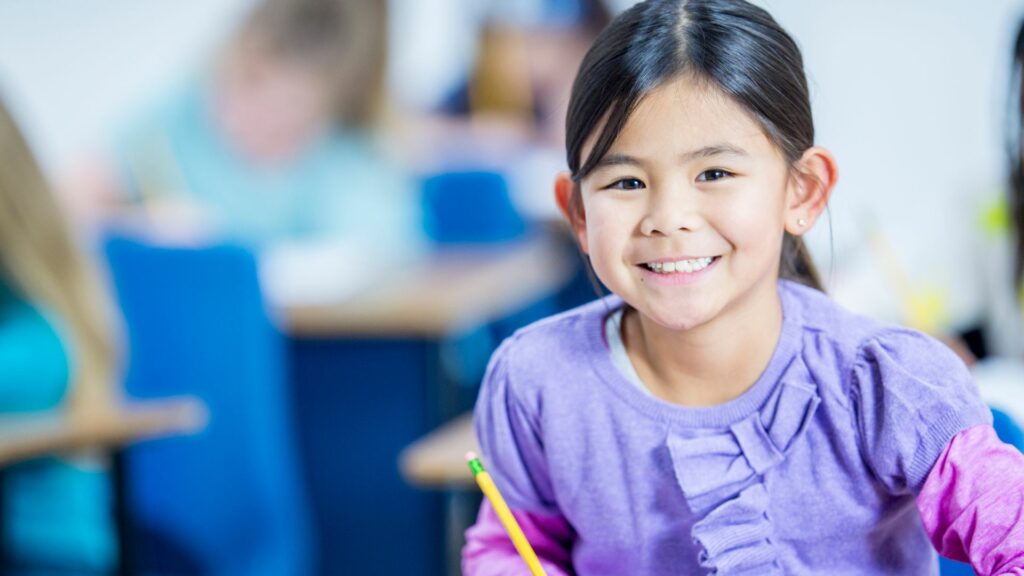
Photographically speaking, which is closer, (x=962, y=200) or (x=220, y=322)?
(x=220, y=322)

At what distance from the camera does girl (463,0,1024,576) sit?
79 cm

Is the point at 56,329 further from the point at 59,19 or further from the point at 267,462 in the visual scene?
the point at 59,19

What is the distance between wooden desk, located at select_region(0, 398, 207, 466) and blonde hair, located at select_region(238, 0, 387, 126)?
169 cm

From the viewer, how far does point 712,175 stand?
802 millimetres

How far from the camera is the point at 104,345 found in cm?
199

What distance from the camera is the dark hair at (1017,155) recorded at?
4.14ft

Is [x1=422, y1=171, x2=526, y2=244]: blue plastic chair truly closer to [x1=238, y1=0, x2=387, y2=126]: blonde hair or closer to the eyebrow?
[x1=238, y1=0, x2=387, y2=126]: blonde hair

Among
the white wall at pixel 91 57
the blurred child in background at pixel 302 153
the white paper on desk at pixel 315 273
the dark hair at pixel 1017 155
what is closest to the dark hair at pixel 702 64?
the dark hair at pixel 1017 155

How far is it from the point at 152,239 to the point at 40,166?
0.24 meters

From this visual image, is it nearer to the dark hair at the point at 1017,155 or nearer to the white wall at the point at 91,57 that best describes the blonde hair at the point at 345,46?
the white wall at the point at 91,57

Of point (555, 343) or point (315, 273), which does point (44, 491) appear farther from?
point (555, 343)

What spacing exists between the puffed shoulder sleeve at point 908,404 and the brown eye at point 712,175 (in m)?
0.16

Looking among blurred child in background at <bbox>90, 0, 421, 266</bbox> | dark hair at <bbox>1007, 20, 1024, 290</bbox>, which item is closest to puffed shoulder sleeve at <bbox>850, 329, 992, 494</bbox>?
dark hair at <bbox>1007, 20, 1024, 290</bbox>

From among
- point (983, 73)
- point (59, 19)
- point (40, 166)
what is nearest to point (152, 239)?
point (40, 166)
